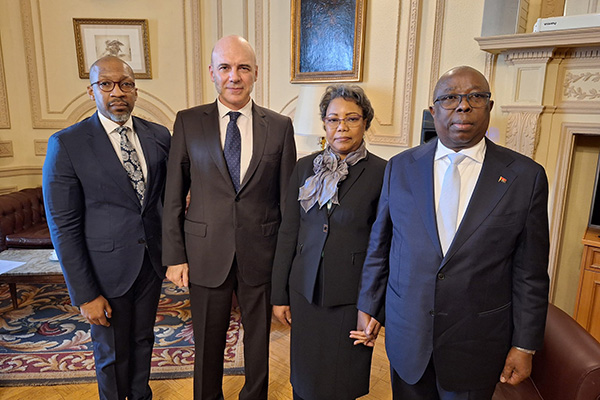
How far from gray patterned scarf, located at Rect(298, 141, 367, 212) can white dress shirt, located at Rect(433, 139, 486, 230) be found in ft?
1.04

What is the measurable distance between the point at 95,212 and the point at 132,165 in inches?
9.2

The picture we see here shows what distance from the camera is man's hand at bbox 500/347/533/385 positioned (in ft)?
3.80

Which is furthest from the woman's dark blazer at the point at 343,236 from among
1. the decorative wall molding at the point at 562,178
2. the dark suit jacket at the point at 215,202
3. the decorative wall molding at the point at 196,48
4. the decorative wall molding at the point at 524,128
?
the decorative wall molding at the point at 196,48

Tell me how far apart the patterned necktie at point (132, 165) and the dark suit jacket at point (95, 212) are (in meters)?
0.03

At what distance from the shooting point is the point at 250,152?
161 centimetres

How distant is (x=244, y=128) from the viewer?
1.64 metres

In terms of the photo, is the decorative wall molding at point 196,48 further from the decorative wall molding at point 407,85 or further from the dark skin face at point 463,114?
the dark skin face at point 463,114

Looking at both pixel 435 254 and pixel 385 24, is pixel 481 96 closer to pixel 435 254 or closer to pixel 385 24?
pixel 435 254

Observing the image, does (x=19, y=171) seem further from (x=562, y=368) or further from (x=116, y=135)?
(x=562, y=368)

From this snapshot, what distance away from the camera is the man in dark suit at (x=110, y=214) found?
59.4 inches

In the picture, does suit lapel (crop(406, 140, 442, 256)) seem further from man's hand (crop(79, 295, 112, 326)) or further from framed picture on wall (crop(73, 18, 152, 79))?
framed picture on wall (crop(73, 18, 152, 79))

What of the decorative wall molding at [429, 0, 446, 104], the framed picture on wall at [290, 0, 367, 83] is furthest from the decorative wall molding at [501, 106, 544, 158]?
the framed picture on wall at [290, 0, 367, 83]

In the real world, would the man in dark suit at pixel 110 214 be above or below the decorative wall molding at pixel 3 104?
below

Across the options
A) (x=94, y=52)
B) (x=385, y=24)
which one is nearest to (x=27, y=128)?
(x=94, y=52)
